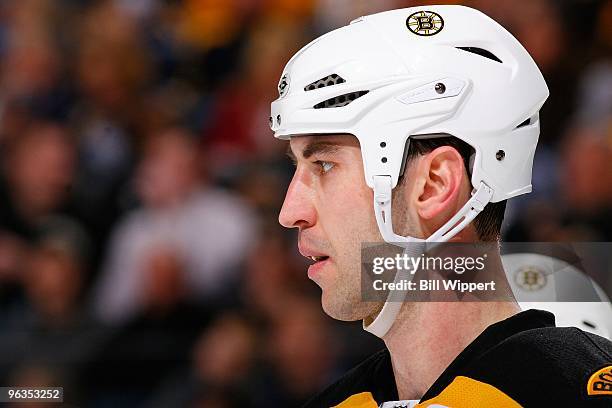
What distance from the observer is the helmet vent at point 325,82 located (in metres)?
1.56

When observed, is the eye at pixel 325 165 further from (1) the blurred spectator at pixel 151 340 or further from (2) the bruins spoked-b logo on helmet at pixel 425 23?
(1) the blurred spectator at pixel 151 340

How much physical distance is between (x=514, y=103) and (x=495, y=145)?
2.8 inches

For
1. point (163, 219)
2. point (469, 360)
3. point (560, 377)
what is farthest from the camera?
point (163, 219)

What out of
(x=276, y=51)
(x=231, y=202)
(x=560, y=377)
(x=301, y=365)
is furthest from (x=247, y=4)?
(x=560, y=377)

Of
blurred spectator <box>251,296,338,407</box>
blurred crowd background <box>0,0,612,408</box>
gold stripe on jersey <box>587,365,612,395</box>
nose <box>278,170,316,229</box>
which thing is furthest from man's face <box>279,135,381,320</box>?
blurred spectator <box>251,296,338,407</box>

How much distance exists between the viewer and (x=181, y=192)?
136 inches

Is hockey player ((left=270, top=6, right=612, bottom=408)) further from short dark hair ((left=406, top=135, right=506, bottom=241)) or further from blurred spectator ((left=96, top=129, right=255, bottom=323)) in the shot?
blurred spectator ((left=96, top=129, right=255, bottom=323))

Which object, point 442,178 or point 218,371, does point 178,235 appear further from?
point 442,178

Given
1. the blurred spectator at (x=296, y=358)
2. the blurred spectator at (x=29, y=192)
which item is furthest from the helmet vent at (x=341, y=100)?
the blurred spectator at (x=29, y=192)

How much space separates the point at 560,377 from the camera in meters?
1.39

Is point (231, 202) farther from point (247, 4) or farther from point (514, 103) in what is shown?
point (514, 103)

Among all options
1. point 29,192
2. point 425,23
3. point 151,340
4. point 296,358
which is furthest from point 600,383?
point 29,192

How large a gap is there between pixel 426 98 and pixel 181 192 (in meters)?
2.03

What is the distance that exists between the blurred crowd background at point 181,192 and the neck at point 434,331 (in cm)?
113
